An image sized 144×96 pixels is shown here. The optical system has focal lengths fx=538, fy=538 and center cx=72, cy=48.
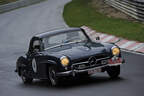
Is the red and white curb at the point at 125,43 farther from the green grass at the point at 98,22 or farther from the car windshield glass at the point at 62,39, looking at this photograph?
the car windshield glass at the point at 62,39

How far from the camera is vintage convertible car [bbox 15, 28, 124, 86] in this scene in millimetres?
11688

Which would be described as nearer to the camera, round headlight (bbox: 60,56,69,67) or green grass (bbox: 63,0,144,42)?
round headlight (bbox: 60,56,69,67)

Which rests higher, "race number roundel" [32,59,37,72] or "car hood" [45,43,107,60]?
"car hood" [45,43,107,60]

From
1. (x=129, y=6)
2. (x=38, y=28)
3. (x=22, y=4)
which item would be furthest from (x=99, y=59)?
(x=22, y=4)

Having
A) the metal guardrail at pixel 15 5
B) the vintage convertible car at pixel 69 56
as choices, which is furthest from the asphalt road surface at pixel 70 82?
the metal guardrail at pixel 15 5

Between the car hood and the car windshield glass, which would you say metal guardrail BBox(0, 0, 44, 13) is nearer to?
the car windshield glass

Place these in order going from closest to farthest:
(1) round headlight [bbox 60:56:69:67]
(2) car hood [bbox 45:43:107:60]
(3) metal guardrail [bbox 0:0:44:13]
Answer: (1) round headlight [bbox 60:56:69:67], (2) car hood [bbox 45:43:107:60], (3) metal guardrail [bbox 0:0:44:13]

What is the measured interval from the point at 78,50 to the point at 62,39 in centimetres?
113

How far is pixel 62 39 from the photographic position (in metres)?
13.0

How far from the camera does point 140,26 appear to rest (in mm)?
25812

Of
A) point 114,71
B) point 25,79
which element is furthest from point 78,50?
point 25,79

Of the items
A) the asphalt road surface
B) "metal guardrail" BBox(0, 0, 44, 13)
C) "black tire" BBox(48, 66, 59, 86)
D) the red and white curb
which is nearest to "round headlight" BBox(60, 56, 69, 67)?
"black tire" BBox(48, 66, 59, 86)

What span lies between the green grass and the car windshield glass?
8207mm

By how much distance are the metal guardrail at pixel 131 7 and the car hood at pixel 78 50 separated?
14893mm
